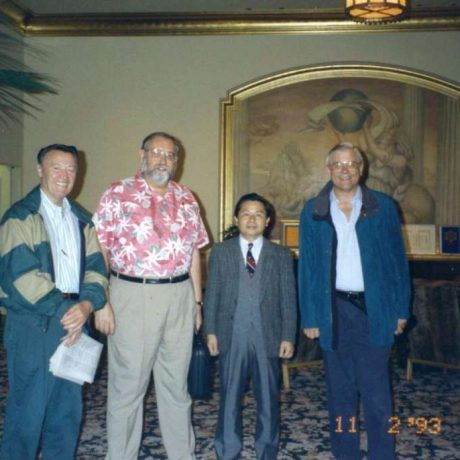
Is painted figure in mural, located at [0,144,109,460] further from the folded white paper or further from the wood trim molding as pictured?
the wood trim molding

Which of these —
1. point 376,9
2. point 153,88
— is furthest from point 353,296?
point 153,88

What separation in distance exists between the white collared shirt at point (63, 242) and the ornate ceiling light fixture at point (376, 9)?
310 centimetres

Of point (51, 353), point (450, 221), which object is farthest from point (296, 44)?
point (51, 353)

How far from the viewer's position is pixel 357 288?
303 cm

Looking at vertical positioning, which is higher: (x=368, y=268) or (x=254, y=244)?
(x=254, y=244)

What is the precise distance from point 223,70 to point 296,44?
0.94 metres

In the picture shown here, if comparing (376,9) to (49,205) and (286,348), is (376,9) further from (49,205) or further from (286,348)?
(49,205)

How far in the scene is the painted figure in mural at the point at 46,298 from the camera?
8.19 feet

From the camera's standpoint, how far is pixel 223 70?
25.2ft

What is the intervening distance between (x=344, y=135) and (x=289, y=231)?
134cm

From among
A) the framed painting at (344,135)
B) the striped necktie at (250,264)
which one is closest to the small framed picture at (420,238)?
the framed painting at (344,135)

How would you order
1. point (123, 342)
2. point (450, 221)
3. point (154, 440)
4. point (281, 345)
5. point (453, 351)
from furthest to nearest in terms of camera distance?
point (450, 221)
point (453, 351)
point (154, 440)
point (281, 345)
point (123, 342)

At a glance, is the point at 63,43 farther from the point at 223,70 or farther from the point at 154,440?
the point at 154,440

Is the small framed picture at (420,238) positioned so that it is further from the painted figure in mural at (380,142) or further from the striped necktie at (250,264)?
the striped necktie at (250,264)
